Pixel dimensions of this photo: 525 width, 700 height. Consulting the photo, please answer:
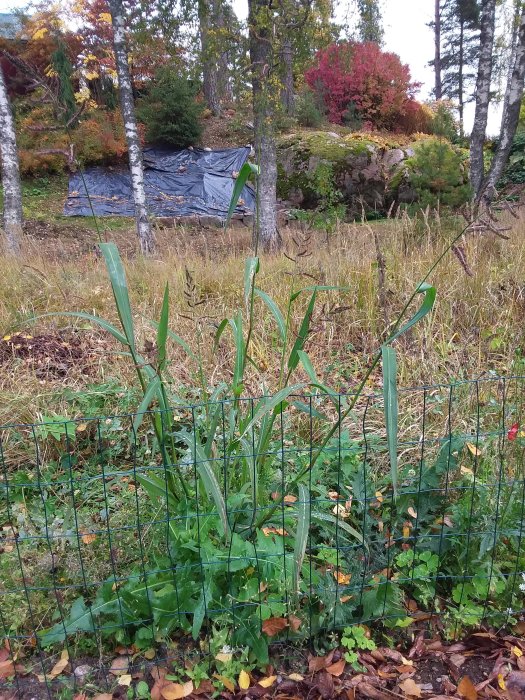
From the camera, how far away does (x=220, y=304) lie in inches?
150

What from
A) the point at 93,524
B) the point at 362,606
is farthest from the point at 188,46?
the point at 362,606

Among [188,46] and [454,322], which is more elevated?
[188,46]

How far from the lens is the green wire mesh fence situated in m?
1.59

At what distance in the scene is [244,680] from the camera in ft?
5.06

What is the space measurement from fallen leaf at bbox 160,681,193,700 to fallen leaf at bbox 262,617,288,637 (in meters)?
0.28

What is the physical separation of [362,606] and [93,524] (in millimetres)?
1131

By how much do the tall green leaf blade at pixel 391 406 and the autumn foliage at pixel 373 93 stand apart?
1593 centimetres

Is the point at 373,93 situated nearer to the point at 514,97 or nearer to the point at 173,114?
the point at 173,114

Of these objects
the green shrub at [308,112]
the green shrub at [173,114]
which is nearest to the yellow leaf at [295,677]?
the green shrub at [173,114]

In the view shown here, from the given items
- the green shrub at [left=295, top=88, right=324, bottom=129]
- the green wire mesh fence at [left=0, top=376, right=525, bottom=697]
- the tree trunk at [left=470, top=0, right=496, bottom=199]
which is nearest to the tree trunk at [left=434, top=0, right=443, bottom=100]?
the green shrub at [left=295, top=88, right=324, bottom=129]

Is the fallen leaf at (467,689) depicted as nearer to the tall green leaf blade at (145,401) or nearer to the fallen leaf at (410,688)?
the fallen leaf at (410,688)

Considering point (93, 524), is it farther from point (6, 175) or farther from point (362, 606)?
point (6, 175)

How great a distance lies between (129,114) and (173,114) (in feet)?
24.5

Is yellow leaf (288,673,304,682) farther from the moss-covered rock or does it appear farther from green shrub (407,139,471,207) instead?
the moss-covered rock
